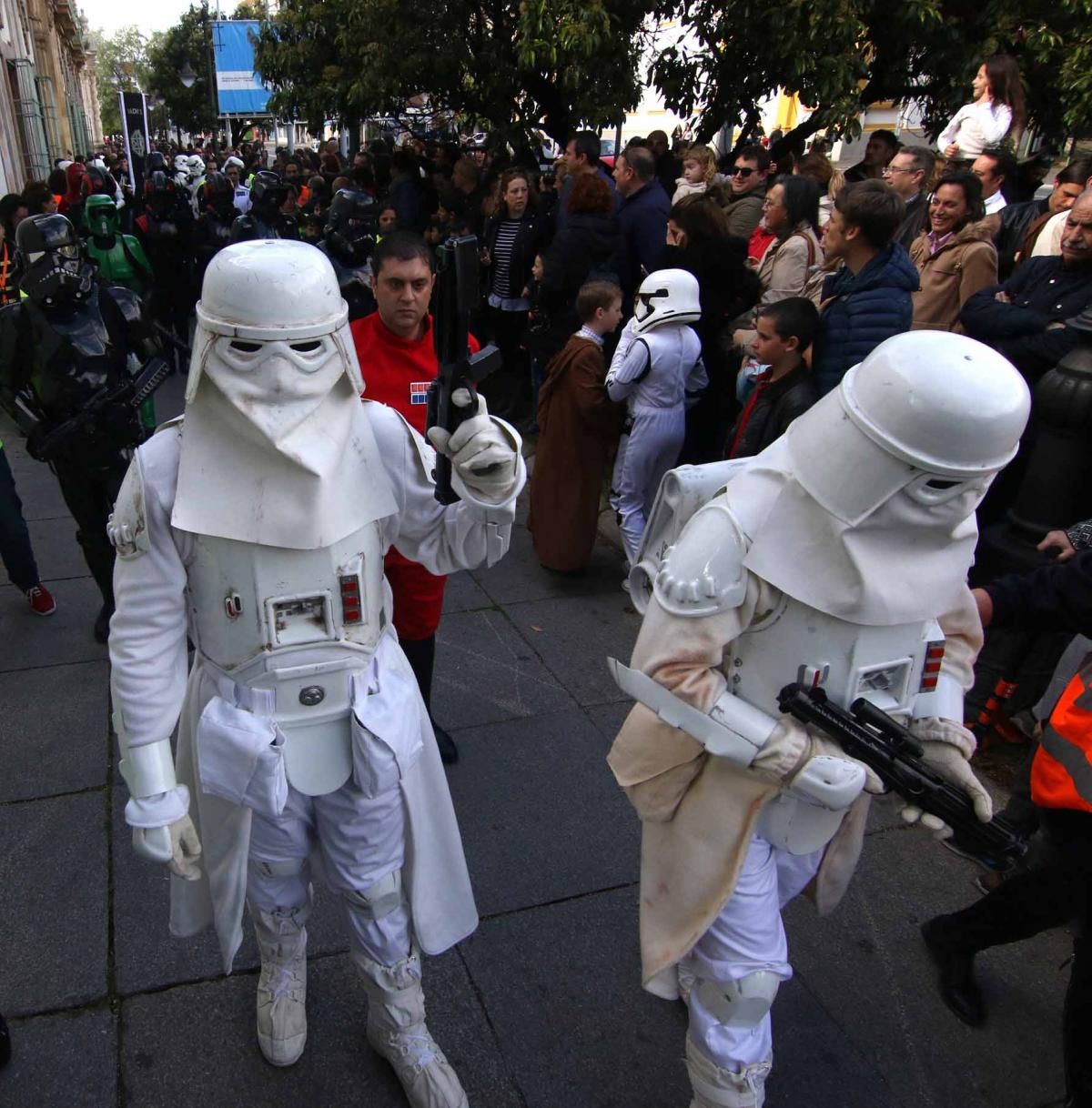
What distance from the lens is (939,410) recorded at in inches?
62.8

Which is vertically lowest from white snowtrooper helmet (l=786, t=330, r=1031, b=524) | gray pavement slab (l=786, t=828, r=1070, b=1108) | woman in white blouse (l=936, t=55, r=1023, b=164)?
gray pavement slab (l=786, t=828, r=1070, b=1108)

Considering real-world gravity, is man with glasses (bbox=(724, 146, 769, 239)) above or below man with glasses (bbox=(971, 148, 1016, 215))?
below

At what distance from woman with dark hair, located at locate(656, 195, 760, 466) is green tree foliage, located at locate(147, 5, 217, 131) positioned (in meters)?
35.0

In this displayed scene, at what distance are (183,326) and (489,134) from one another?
13.3 feet

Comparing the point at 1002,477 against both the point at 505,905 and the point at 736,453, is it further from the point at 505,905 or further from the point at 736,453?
the point at 505,905

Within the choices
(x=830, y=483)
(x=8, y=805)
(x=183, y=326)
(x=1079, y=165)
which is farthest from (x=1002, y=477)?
(x=183, y=326)

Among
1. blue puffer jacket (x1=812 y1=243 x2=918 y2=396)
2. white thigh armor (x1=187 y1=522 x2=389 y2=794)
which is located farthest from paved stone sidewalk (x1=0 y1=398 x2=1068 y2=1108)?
blue puffer jacket (x1=812 y1=243 x2=918 y2=396)

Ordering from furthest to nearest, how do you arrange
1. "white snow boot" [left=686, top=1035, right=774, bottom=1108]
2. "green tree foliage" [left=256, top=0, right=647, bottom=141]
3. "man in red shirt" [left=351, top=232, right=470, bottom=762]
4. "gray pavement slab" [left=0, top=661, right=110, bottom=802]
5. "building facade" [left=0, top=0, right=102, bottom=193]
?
"building facade" [left=0, top=0, right=102, bottom=193]
"green tree foliage" [left=256, top=0, right=647, bottom=141]
"gray pavement slab" [left=0, top=661, right=110, bottom=802]
"man in red shirt" [left=351, top=232, right=470, bottom=762]
"white snow boot" [left=686, top=1035, right=774, bottom=1108]

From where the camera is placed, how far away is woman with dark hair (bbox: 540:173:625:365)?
616 centimetres

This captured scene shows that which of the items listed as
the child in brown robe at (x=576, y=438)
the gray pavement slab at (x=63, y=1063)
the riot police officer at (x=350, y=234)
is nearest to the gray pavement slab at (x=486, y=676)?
the child in brown robe at (x=576, y=438)

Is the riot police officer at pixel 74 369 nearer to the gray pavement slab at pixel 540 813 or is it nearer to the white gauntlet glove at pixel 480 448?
the gray pavement slab at pixel 540 813

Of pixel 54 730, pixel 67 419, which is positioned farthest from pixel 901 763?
pixel 67 419

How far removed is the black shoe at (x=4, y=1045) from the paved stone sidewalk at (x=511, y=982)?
0.10 ft

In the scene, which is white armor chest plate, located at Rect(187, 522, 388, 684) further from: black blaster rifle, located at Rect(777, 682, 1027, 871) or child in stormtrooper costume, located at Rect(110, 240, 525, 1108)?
black blaster rifle, located at Rect(777, 682, 1027, 871)
